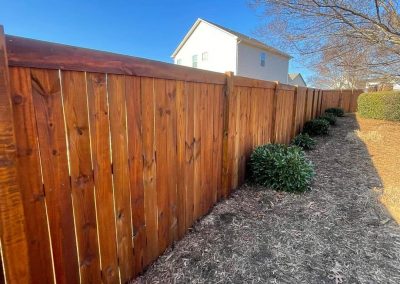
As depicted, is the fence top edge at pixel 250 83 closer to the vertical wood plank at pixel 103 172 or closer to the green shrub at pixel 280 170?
the green shrub at pixel 280 170

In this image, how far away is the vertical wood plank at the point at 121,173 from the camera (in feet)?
5.12

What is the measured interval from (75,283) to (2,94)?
4.02 feet

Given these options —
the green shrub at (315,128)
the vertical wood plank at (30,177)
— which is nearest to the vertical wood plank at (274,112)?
the green shrub at (315,128)

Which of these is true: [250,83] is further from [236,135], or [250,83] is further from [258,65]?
[258,65]

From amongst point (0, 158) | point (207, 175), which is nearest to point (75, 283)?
point (0, 158)

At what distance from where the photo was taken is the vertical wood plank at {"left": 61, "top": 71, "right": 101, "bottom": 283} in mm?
1305

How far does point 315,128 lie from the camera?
330 inches

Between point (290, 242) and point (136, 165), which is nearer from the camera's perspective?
point (136, 165)

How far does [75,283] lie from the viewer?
1.47 m

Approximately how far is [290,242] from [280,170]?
1.57 metres

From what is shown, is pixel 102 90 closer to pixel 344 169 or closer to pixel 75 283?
pixel 75 283

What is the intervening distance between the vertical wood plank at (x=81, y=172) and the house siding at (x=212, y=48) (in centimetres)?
1528

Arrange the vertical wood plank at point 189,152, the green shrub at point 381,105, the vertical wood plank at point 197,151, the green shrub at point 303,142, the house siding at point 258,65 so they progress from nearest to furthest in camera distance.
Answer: the vertical wood plank at point 189,152
the vertical wood plank at point 197,151
the green shrub at point 303,142
the green shrub at point 381,105
the house siding at point 258,65

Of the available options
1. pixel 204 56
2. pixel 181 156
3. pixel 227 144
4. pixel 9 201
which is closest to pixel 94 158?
pixel 9 201
